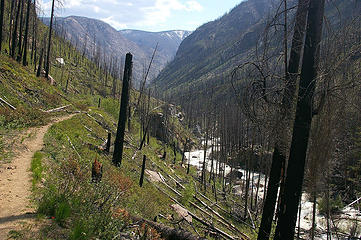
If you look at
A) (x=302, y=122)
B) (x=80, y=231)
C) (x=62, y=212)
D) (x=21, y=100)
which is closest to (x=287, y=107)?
(x=302, y=122)

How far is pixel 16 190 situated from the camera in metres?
5.80

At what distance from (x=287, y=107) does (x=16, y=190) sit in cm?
667

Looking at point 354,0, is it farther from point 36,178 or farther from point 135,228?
point 36,178

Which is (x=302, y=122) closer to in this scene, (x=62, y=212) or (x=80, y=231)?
(x=80, y=231)

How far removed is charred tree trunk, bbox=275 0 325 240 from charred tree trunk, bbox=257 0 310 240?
241 millimetres

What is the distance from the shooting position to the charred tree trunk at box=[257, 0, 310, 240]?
5.02 m

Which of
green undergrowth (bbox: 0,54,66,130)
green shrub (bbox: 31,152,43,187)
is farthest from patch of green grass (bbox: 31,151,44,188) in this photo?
green undergrowth (bbox: 0,54,66,130)

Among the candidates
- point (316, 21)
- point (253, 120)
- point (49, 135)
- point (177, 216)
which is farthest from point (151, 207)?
point (316, 21)

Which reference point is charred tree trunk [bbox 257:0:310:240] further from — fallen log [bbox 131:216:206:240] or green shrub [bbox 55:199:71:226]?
green shrub [bbox 55:199:71:226]

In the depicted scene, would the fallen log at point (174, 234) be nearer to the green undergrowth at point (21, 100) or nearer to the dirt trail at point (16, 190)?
the dirt trail at point (16, 190)

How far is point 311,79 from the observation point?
4641mm

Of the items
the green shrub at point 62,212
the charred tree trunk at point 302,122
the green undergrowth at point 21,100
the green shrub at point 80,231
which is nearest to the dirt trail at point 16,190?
the green shrub at point 62,212

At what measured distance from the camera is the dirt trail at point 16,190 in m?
4.50

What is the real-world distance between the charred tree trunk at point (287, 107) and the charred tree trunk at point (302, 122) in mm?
241
